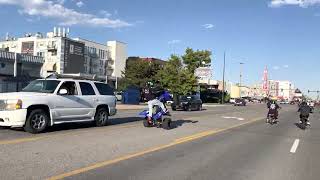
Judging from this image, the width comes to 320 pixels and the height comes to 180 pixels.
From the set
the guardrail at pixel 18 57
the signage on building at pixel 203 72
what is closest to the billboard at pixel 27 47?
the guardrail at pixel 18 57

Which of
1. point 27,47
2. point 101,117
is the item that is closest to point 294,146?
point 101,117

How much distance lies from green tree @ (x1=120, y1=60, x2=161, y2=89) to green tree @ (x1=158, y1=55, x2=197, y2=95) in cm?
559

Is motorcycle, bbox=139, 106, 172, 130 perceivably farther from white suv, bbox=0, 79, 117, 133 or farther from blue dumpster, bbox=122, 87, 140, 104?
blue dumpster, bbox=122, 87, 140, 104

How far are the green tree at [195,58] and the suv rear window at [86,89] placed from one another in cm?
6561

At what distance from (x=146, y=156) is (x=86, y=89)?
710 cm

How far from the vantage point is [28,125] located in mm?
15055

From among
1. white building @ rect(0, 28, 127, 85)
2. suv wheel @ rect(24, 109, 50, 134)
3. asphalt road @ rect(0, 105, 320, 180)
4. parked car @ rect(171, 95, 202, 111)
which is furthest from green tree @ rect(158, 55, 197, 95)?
suv wheel @ rect(24, 109, 50, 134)

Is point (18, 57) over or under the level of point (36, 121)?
over

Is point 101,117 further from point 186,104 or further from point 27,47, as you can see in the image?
point 27,47

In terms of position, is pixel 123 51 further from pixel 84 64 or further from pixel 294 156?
pixel 294 156

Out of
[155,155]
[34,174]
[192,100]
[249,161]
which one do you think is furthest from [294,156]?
[192,100]

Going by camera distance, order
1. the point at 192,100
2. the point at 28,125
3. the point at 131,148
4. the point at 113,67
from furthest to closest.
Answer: the point at 113,67 → the point at 192,100 → the point at 28,125 → the point at 131,148

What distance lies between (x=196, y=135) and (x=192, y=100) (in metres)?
28.0

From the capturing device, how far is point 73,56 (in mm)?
121000
